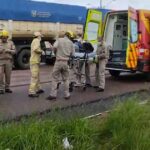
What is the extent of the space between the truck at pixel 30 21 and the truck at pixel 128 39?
496cm

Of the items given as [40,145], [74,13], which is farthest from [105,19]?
[40,145]

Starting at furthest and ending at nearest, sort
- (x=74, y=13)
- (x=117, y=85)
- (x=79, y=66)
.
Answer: (x=74, y=13), (x=117, y=85), (x=79, y=66)

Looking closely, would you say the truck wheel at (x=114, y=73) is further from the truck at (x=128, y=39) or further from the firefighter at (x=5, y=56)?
the firefighter at (x=5, y=56)

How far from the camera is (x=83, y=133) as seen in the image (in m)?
6.97

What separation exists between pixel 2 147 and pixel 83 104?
5289 millimetres

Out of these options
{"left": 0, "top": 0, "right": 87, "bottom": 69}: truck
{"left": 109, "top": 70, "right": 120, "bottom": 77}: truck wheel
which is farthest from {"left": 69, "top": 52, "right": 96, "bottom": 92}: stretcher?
{"left": 0, "top": 0, "right": 87, "bottom": 69}: truck

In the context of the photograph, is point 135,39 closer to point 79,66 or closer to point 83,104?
point 79,66

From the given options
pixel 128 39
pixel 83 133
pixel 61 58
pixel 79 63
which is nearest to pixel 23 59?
pixel 128 39

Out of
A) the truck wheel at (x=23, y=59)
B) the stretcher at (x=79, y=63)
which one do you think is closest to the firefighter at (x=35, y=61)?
the stretcher at (x=79, y=63)

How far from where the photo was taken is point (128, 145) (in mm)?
6875

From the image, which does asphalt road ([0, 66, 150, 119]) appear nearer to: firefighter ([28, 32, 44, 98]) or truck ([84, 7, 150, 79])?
firefighter ([28, 32, 44, 98])

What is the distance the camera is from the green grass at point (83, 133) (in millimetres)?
6355

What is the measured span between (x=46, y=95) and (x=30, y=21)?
29.4 ft

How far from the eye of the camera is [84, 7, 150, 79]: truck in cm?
1530
